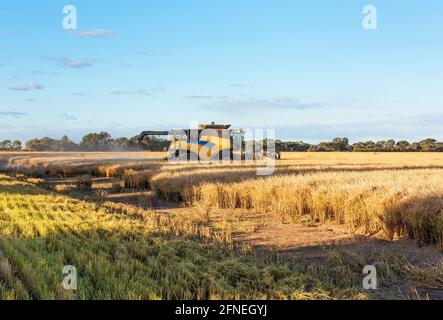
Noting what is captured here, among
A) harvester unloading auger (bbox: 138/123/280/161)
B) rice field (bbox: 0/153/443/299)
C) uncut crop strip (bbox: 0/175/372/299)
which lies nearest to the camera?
uncut crop strip (bbox: 0/175/372/299)

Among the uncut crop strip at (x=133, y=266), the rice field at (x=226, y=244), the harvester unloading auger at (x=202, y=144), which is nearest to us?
the uncut crop strip at (x=133, y=266)

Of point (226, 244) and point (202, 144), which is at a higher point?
point (202, 144)

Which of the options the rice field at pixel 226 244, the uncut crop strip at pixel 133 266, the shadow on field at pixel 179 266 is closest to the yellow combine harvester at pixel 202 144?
the rice field at pixel 226 244

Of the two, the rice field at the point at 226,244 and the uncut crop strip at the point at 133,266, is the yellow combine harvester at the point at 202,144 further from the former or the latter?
the uncut crop strip at the point at 133,266

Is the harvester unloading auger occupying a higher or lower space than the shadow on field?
higher

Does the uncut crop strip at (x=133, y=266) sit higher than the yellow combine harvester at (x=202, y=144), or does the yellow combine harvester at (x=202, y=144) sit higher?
the yellow combine harvester at (x=202, y=144)

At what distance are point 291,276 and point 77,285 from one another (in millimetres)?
3091

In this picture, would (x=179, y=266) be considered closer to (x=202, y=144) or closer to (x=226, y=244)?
(x=226, y=244)

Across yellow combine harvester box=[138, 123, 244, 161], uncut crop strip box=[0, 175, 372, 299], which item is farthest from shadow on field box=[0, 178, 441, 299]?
yellow combine harvester box=[138, 123, 244, 161]

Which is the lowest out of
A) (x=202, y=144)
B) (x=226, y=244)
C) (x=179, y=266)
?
(x=226, y=244)

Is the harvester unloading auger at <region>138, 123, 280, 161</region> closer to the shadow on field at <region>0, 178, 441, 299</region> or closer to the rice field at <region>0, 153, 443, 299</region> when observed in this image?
the rice field at <region>0, 153, 443, 299</region>

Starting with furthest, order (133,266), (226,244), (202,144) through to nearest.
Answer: (202,144) < (226,244) < (133,266)

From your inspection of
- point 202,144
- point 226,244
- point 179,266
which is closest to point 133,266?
point 179,266

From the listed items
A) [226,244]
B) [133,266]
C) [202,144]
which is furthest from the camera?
[202,144]
